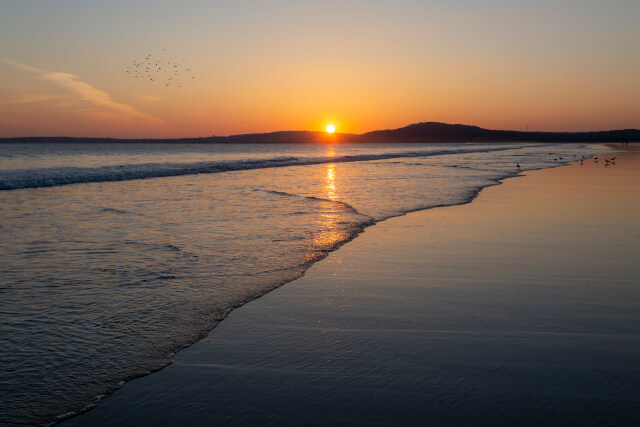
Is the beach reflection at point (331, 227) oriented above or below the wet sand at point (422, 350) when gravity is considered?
above

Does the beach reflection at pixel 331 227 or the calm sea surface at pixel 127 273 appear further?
the beach reflection at pixel 331 227

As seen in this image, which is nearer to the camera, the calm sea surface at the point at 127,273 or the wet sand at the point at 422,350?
the wet sand at the point at 422,350

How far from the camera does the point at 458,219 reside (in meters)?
11.5

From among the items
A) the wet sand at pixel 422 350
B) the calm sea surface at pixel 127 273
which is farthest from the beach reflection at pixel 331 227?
the wet sand at pixel 422 350

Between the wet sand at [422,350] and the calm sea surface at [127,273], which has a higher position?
the calm sea surface at [127,273]

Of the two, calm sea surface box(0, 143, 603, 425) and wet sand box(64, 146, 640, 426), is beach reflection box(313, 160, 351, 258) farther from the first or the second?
wet sand box(64, 146, 640, 426)

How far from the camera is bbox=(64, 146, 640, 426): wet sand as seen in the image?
3.41 m

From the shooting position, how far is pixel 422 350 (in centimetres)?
437

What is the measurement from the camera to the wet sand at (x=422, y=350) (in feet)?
11.2

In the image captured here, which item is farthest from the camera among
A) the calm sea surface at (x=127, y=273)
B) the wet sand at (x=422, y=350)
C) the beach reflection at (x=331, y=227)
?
the beach reflection at (x=331, y=227)

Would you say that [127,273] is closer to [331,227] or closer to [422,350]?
[422,350]

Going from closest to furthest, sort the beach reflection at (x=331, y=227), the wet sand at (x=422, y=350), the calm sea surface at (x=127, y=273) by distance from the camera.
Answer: the wet sand at (x=422, y=350)
the calm sea surface at (x=127, y=273)
the beach reflection at (x=331, y=227)

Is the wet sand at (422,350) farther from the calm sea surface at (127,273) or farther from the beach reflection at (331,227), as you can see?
the beach reflection at (331,227)

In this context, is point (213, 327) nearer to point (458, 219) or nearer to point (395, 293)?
point (395, 293)
